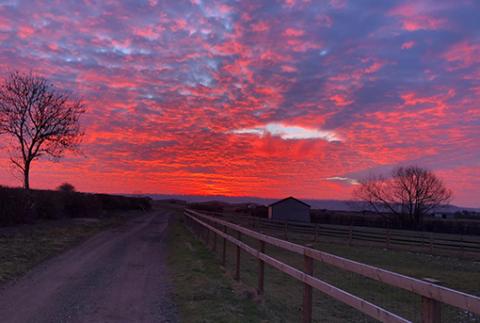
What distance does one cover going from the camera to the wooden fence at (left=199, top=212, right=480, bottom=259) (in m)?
30.1

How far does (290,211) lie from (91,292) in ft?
214

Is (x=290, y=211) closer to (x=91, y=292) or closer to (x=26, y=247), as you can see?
(x=26, y=247)

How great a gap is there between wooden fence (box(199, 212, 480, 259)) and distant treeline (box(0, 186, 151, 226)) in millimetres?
10936

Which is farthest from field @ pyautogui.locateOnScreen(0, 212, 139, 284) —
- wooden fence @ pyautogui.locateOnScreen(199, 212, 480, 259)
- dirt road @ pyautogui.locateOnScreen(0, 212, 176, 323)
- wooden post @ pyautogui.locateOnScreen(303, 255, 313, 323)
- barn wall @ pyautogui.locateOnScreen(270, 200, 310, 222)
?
barn wall @ pyautogui.locateOnScreen(270, 200, 310, 222)

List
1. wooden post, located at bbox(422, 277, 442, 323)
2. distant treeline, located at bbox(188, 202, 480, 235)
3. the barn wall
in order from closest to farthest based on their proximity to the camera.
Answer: wooden post, located at bbox(422, 277, 442, 323)
distant treeline, located at bbox(188, 202, 480, 235)
the barn wall

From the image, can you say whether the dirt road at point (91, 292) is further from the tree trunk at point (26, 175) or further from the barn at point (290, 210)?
the barn at point (290, 210)

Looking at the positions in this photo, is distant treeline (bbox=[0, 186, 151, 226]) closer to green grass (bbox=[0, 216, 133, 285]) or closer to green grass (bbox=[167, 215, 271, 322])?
green grass (bbox=[0, 216, 133, 285])

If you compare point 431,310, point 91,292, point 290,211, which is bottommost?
point 91,292

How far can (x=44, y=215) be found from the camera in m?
28.9

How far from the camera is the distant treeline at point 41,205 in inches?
906

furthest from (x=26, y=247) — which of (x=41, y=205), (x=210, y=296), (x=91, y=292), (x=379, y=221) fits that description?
(x=379, y=221)

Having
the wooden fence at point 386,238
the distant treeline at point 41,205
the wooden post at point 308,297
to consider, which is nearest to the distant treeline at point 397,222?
the wooden fence at point 386,238

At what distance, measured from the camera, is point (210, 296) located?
26.7ft

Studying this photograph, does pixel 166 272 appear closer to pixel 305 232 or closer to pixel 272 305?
pixel 272 305
